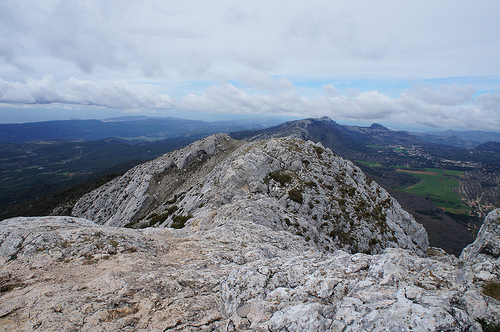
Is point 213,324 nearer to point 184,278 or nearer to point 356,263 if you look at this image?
point 184,278

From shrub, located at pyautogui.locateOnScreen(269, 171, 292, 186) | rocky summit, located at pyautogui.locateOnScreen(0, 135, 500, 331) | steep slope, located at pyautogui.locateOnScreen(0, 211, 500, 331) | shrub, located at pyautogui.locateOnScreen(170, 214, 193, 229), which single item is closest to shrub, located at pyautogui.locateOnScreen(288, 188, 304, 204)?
shrub, located at pyautogui.locateOnScreen(269, 171, 292, 186)

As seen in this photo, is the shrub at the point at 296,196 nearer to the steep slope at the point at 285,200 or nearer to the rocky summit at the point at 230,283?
the steep slope at the point at 285,200

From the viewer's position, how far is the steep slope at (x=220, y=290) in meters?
8.19

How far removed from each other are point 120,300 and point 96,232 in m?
9.56

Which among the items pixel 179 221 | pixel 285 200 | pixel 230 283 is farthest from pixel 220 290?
pixel 285 200

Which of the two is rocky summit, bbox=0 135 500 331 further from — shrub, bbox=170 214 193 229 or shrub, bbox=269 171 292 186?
shrub, bbox=269 171 292 186

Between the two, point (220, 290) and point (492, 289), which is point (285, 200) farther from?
point (492, 289)

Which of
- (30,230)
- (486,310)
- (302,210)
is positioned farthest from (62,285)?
(302,210)

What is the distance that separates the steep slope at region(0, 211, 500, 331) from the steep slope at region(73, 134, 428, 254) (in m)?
14.0

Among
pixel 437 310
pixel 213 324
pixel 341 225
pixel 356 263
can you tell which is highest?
pixel 437 310

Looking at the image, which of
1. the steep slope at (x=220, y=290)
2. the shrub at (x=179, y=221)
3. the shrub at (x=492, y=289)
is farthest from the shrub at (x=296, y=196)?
the shrub at (x=492, y=289)

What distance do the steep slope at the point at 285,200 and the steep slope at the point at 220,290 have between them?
14.0 meters

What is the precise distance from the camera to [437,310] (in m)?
7.42

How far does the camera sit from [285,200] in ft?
124
